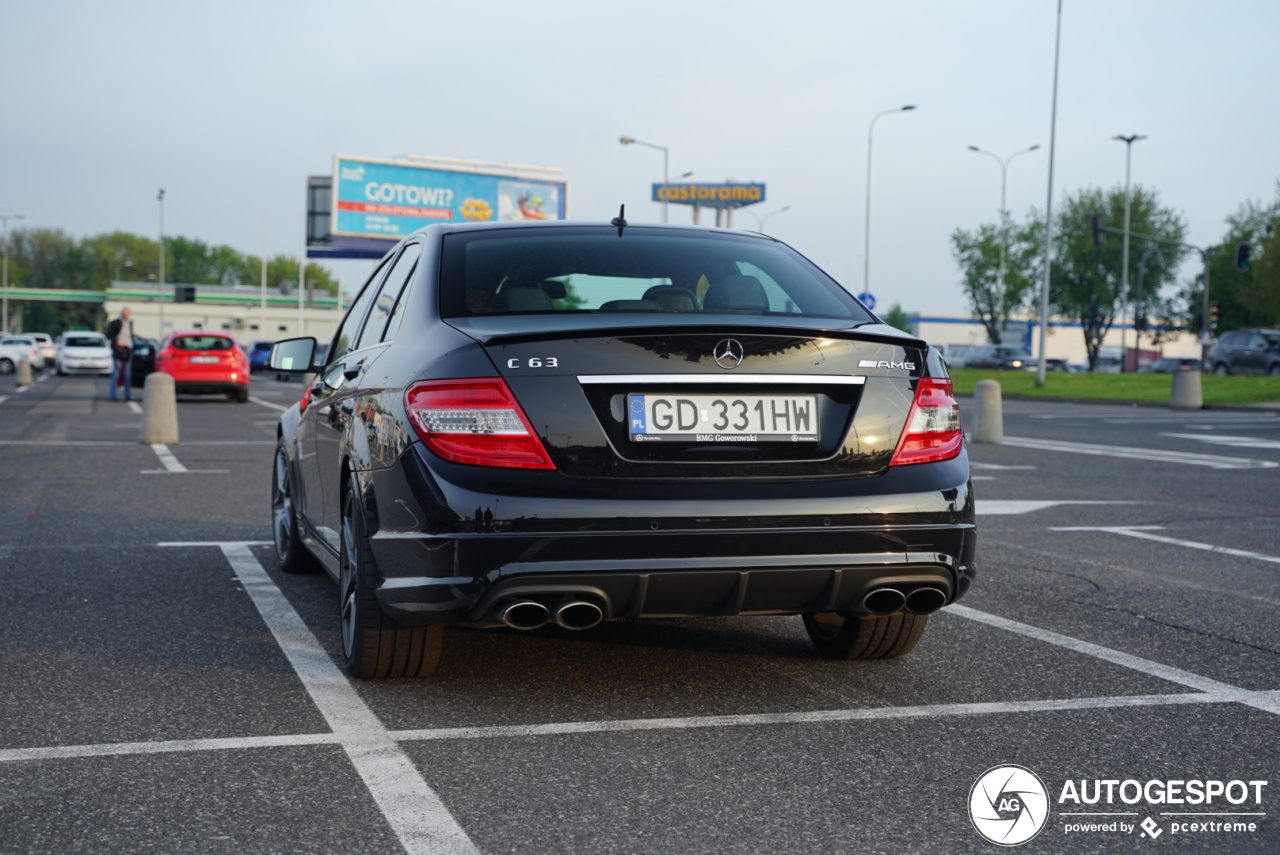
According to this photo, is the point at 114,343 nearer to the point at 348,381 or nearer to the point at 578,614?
the point at 348,381

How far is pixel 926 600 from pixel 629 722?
98 centimetres

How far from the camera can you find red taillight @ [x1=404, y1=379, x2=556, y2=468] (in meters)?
3.84

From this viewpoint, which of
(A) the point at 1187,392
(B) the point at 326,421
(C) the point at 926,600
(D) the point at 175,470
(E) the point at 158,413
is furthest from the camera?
(A) the point at 1187,392

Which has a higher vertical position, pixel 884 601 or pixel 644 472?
pixel 644 472

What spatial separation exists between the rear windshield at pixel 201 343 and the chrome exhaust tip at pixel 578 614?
978 inches

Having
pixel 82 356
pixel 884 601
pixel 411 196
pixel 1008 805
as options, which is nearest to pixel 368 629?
pixel 884 601

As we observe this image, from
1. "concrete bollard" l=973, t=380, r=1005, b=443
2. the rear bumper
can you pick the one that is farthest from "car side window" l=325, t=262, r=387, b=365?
"concrete bollard" l=973, t=380, r=1005, b=443

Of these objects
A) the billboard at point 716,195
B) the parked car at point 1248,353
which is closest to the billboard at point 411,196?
the billboard at point 716,195

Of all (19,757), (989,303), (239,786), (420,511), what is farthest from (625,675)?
(989,303)

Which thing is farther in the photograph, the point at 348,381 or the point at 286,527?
the point at 286,527

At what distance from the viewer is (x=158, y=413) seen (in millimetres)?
15875

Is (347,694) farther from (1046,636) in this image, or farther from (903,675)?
(1046,636)

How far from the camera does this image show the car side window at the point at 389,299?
498 cm

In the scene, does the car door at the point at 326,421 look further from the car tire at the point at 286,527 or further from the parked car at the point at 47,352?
the parked car at the point at 47,352
